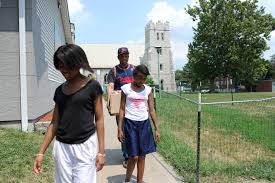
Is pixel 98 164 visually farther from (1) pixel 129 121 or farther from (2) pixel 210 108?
(2) pixel 210 108

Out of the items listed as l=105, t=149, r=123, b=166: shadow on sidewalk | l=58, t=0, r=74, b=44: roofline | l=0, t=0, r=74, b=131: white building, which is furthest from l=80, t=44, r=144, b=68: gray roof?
l=105, t=149, r=123, b=166: shadow on sidewalk

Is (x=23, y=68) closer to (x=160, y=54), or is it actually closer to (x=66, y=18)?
(x=66, y=18)

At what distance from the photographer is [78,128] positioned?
3.62 meters

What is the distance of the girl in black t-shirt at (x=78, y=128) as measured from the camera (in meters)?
3.58

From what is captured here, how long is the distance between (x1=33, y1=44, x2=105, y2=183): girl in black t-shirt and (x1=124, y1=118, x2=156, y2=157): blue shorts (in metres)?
1.98

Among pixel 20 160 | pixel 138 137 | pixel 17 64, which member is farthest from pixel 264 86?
pixel 138 137

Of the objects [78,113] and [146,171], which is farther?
[146,171]

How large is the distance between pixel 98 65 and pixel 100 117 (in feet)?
266

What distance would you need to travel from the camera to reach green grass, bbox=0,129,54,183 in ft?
19.5

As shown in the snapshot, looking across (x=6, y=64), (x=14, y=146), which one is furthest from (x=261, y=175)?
(x=6, y=64)

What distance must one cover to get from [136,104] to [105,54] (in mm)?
82123

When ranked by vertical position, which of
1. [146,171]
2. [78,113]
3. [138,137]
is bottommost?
[146,171]

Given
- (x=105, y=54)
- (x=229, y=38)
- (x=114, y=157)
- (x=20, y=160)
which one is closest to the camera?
(x=20, y=160)

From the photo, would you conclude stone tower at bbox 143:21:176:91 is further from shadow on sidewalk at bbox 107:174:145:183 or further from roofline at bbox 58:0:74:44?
shadow on sidewalk at bbox 107:174:145:183
